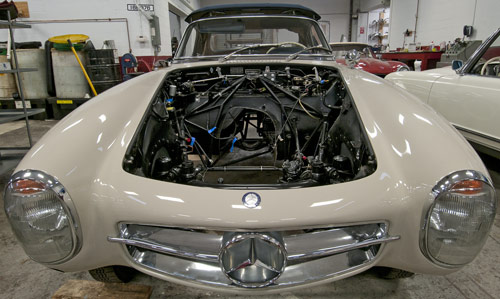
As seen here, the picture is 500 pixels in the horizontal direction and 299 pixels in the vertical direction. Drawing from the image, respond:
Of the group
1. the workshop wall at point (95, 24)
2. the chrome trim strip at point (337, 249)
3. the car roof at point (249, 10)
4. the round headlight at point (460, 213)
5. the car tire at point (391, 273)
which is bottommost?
the car tire at point (391, 273)

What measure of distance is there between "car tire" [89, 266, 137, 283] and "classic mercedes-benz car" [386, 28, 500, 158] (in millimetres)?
2491

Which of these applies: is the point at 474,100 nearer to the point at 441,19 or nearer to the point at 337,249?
the point at 337,249

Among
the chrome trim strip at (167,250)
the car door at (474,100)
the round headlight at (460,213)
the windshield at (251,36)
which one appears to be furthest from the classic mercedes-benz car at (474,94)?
the chrome trim strip at (167,250)

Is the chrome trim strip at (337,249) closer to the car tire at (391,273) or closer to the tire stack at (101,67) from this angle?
the car tire at (391,273)

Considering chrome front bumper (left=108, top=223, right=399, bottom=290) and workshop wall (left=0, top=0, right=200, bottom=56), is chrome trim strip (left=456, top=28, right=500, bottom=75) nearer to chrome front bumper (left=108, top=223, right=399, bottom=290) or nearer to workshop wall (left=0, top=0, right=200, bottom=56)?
chrome front bumper (left=108, top=223, right=399, bottom=290)

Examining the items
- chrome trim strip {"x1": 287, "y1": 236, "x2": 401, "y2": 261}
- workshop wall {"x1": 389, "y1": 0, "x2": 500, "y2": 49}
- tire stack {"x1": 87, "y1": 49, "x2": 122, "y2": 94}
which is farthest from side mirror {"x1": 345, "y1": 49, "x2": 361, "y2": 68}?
workshop wall {"x1": 389, "y1": 0, "x2": 500, "y2": 49}

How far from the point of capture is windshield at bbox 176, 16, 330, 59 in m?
2.27

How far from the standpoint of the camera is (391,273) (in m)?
1.36

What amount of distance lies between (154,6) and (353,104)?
642cm

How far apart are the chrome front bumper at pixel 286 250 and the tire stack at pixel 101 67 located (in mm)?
4884

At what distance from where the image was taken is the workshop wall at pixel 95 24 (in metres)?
5.98

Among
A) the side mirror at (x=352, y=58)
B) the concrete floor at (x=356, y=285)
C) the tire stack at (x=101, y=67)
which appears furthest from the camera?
the tire stack at (x=101, y=67)

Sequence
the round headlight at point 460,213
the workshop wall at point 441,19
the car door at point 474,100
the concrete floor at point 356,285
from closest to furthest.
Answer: the round headlight at point 460,213, the concrete floor at point 356,285, the car door at point 474,100, the workshop wall at point 441,19

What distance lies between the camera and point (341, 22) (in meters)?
13.7
